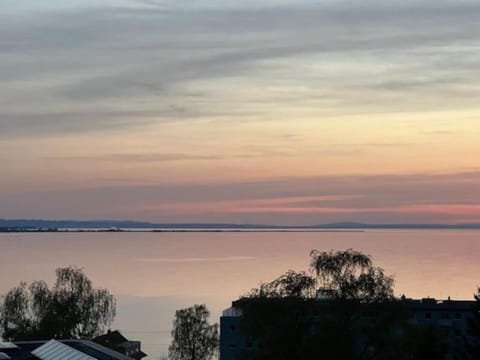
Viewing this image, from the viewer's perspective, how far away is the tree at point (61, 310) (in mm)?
52250

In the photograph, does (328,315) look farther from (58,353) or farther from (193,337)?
(193,337)

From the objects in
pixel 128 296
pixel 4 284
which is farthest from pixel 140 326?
Result: pixel 4 284

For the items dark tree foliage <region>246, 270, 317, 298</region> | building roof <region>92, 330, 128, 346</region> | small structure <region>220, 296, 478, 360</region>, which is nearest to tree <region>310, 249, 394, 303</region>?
dark tree foliage <region>246, 270, 317, 298</region>

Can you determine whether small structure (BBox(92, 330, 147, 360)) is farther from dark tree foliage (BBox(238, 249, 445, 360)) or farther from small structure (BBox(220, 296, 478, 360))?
dark tree foliage (BBox(238, 249, 445, 360))

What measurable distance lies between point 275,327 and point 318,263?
3562 millimetres

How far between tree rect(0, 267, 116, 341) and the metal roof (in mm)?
16673

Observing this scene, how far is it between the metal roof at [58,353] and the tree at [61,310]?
54.7ft

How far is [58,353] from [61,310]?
2266cm

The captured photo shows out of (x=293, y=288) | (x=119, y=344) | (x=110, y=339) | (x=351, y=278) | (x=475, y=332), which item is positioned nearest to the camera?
(x=351, y=278)

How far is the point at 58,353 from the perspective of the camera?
32656 mm

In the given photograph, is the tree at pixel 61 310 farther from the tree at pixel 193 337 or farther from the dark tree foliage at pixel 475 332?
the dark tree foliage at pixel 475 332

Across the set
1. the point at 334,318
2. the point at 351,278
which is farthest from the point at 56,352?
the point at 351,278

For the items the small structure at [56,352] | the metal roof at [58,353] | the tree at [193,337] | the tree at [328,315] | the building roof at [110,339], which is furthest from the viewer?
the building roof at [110,339]

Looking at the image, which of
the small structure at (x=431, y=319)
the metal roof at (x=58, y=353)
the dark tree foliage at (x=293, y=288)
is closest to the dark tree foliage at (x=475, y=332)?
the dark tree foliage at (x=293, y=288)
